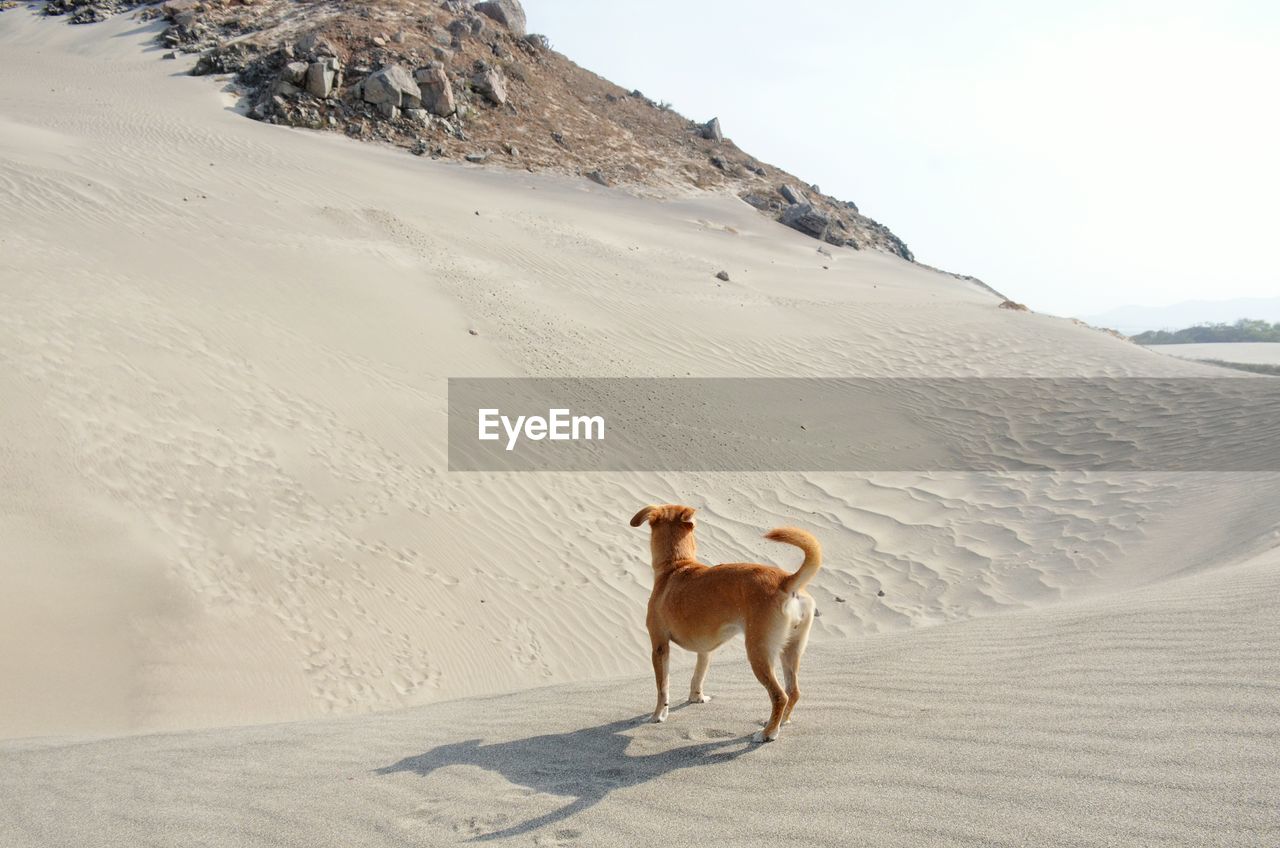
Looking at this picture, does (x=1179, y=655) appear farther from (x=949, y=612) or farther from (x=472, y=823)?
(x=949, y=612)

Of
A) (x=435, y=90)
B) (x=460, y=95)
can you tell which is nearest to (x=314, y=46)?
(x=435, y=90)

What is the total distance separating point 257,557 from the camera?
7.71 metres

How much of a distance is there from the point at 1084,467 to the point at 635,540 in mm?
6617

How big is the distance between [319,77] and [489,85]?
18.7 ft

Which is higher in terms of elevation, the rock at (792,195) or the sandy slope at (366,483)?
the rock at (792,195)

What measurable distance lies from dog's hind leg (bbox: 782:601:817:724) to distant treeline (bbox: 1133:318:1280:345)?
49.6 metres

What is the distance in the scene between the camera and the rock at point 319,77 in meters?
26.0

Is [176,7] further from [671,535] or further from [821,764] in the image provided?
[821,764]

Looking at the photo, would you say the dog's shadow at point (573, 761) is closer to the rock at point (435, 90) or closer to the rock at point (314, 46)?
the rock at point (435, 90)

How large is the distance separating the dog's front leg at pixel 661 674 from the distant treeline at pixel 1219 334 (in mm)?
49541

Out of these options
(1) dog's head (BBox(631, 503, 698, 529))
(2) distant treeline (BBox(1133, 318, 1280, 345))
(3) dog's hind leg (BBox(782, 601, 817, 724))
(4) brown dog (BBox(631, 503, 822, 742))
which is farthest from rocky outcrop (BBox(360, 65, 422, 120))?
(2) distant treeline (BBox(1133, 318, 1280, 345))

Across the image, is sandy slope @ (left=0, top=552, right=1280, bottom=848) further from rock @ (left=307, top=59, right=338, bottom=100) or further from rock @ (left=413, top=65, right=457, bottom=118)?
rock @ (left=413, top=65, right=457, bottom=118)

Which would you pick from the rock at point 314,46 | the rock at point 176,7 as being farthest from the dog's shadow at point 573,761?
the rock at point 176,7

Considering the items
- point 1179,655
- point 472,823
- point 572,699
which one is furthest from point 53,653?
point 1179,655
